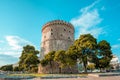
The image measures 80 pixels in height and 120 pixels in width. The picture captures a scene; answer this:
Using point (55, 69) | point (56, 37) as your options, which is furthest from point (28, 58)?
point (56, 37)

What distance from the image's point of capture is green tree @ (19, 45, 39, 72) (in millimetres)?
45375

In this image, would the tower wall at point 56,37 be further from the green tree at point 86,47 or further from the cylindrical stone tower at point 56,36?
the green tree at point 86,47

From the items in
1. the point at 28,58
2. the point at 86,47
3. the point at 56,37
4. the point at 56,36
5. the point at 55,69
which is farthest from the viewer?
the point at 56,36

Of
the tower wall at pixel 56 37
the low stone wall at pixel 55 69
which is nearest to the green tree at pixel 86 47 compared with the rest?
the low stone wall at pixel 55 69

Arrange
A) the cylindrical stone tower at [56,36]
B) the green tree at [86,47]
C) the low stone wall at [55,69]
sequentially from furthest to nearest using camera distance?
the cylindrical stone tower at [56,36], the low stone wall at [55,69], the green tree at [86,47]

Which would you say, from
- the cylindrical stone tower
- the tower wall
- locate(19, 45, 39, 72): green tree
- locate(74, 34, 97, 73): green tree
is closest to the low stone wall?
the tower wall

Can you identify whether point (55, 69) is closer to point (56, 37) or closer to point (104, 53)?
point (56, 37)

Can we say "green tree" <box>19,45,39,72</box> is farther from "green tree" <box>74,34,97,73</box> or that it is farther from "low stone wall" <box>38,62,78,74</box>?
"green tree" <box>74,34,97,73</box>

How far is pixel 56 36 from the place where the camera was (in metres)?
55.1

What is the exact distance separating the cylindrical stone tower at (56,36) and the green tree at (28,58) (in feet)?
19.4

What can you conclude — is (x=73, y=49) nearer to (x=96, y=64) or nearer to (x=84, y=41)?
(x=84, y=41)

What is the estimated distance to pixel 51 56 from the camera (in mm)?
45906

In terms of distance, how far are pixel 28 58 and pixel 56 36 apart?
1561 cm

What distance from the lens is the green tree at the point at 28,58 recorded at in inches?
1786
